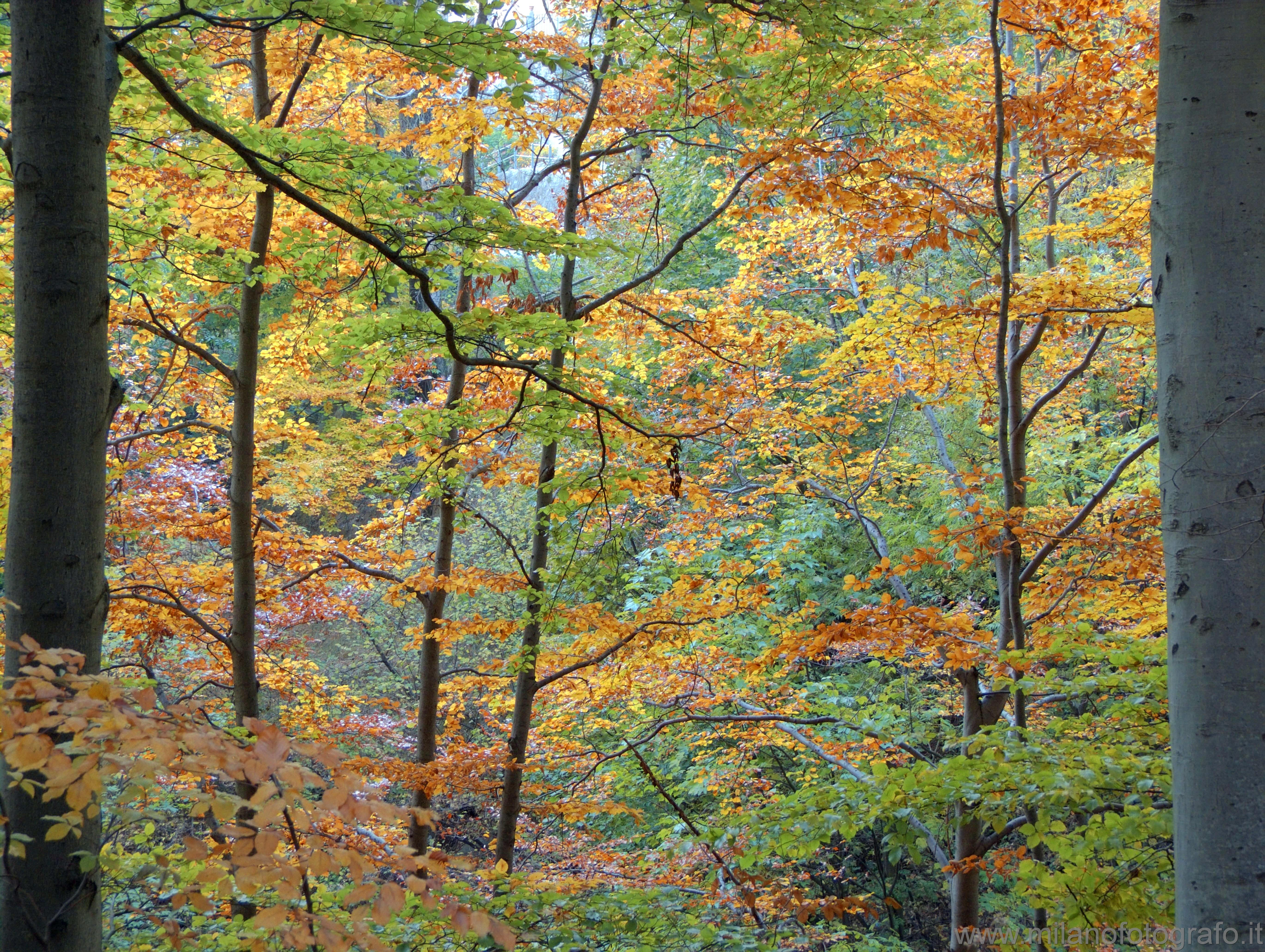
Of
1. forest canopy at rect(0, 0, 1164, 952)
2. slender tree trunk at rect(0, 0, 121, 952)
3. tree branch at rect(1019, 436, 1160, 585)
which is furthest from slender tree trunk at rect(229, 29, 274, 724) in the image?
tree branch at rect(1019, 436, 1160, 585)

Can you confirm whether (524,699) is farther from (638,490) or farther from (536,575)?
(638,490)

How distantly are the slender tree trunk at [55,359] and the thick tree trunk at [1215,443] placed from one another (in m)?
2.52

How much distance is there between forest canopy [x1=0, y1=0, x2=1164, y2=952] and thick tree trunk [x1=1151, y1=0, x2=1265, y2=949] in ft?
3.24

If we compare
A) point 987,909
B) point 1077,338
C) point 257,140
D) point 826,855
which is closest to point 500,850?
point 826,855

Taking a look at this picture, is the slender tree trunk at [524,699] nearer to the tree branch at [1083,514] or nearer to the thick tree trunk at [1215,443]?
the tree branch at [1083,514]

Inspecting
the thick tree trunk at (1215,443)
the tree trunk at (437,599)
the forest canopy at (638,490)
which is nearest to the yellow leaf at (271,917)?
the forest canopy at (638,490)

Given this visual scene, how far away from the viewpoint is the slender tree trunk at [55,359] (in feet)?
6.49

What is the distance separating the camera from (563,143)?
7.07 m

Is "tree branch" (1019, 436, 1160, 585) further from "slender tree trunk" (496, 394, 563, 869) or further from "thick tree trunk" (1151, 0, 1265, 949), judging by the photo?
"slender tree trunk" (496, 394, 563, 869)

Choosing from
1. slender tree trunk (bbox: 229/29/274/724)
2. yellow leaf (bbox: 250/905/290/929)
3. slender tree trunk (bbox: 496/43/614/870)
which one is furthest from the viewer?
slender tree trunk (bbox: 496/43/614/870)

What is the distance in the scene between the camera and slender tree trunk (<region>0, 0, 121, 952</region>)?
1.98 m

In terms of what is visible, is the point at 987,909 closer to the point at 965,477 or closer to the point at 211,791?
the point at 965,477

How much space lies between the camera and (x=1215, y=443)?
167cm

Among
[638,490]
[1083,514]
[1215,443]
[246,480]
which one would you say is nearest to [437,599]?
[246,480]
